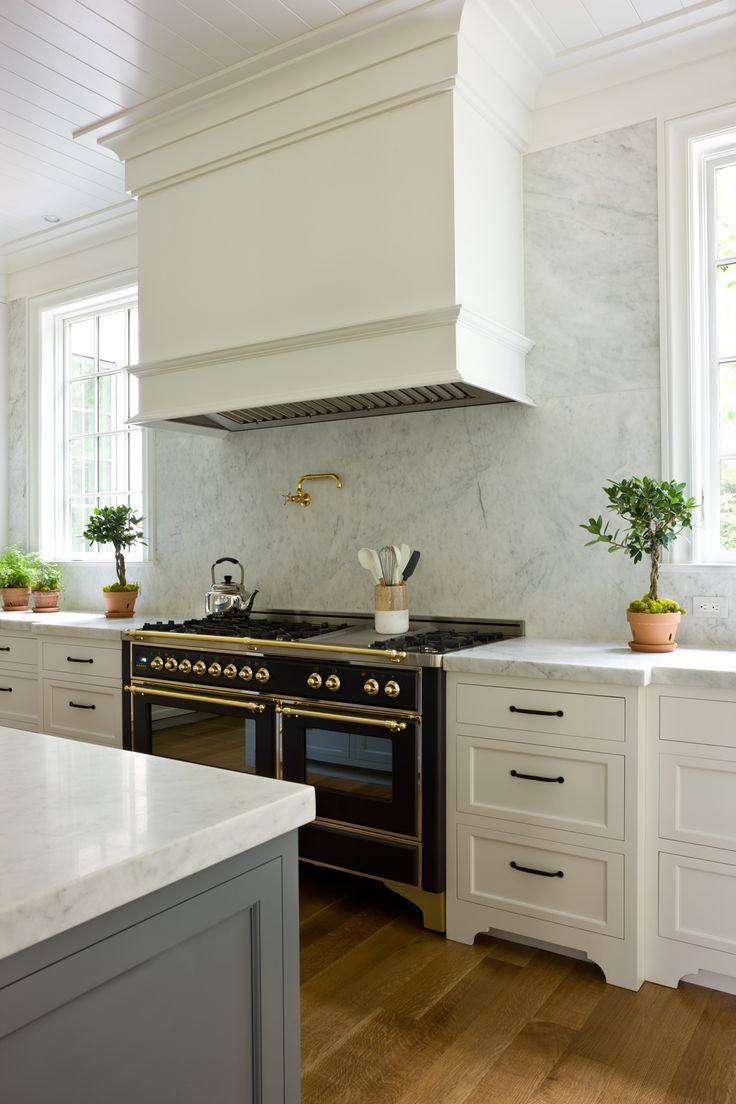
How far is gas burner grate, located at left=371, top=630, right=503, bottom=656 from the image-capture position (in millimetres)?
2639

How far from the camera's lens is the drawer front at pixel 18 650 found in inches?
151

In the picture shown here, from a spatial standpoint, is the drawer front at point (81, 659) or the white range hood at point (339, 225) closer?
the white range hood at point (339, 225)

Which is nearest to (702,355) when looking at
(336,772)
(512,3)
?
(512,3)

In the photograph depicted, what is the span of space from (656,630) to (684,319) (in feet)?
3.51

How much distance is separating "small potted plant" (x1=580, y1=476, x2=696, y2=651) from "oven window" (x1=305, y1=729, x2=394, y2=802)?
2.85 feet

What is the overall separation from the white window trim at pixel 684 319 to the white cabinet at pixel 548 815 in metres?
0.78

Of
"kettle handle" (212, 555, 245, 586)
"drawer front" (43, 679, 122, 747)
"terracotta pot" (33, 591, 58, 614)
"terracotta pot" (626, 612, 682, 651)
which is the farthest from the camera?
"terracotta pot" (33, 591, 58, 614)

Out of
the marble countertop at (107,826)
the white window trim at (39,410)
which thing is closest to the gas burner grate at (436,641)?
the marble countertop at (107,826)

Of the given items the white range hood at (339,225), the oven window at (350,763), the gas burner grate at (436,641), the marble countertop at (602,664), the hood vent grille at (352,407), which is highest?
the white range hood at (339,225)

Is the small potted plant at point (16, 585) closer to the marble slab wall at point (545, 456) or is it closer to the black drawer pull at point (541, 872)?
the marble slab wall at point (545, 456)

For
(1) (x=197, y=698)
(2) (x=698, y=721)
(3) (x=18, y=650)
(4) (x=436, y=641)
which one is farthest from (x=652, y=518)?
(3) (x=18, y=650)

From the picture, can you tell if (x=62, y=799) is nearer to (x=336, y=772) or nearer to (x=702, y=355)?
(x=336, y=772)

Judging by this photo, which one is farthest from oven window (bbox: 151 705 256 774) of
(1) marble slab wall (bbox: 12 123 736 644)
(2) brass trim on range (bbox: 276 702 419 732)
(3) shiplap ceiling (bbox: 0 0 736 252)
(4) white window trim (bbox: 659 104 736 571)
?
(3) shiplap ceiling (bbox: 0 0 736 252)

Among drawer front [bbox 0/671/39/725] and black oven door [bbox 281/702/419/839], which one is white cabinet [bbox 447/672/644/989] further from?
drawer front [bbox 0/671/39/725]
